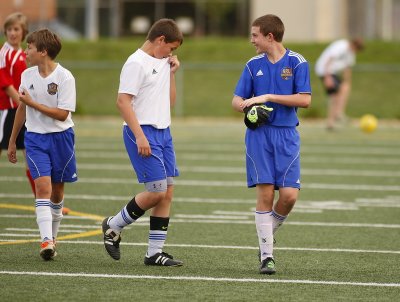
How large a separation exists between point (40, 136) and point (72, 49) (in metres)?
25.0

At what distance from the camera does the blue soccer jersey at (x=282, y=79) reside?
309 inches

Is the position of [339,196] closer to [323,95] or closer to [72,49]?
[323,95]

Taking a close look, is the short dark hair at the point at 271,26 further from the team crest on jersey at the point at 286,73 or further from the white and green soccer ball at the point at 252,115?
the white and green soccer ball at the point at 252,115

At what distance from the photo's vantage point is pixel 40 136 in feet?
27.0

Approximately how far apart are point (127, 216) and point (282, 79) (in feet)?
5.02

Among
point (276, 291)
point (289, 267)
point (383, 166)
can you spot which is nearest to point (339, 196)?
point (383, 166)

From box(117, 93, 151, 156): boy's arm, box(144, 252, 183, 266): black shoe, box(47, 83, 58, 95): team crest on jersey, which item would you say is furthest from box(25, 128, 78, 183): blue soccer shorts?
box(144, 252, 183, 266): black shoe

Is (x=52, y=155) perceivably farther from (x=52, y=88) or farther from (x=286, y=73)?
(x=286, y=73)

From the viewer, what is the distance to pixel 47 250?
796cm

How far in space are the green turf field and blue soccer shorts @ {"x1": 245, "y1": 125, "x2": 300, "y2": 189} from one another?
2.20 feet

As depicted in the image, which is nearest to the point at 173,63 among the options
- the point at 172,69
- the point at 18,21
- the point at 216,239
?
the point at 172,69

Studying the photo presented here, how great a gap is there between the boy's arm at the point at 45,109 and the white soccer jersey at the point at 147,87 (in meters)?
0.57

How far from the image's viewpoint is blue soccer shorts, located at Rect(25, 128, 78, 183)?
322 inches

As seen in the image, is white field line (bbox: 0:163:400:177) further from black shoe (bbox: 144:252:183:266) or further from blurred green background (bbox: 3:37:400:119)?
blurred green background (bbox: 3:37:400:119)
